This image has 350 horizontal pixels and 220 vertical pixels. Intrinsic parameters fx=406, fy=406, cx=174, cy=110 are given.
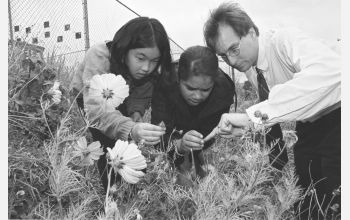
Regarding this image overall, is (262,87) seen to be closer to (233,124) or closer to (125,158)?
(233,124)

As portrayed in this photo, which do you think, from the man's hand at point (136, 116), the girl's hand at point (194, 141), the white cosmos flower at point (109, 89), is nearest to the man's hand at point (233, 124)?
the girl's hand at point (194, 141)

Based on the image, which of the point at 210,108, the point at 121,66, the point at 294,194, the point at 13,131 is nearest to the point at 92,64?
the point at 121,66

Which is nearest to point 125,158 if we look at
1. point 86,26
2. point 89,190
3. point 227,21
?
point 89,190

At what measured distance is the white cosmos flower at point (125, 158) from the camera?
77 centimetres

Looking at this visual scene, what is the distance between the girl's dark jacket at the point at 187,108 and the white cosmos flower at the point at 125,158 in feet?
2.31

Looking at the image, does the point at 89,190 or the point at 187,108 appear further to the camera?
the point at 187,108

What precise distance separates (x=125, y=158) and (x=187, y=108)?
0.86m

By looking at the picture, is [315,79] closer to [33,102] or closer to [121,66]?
[121,66]

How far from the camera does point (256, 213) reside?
41.1 inches

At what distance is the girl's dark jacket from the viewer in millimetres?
1525

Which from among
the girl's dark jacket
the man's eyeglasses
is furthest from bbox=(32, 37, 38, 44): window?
the man's eyeglasses

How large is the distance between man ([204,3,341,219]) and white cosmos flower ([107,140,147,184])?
1.08 feet

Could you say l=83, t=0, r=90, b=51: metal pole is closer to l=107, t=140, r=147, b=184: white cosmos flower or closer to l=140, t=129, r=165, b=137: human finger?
l=140, t=129, r=165, b=137: human finger

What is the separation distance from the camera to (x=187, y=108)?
1607 mm
